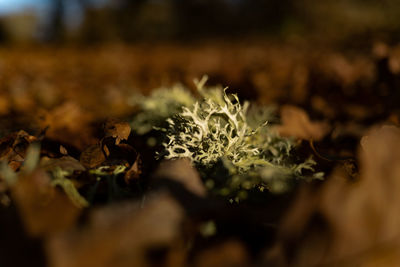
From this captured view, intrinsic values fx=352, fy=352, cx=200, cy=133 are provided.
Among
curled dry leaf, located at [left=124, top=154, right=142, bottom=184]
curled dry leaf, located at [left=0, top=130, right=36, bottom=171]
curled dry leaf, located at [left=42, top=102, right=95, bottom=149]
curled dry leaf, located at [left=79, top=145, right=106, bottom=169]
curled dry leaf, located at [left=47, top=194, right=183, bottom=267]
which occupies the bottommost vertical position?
curled dry leaf, located at [left=42, top=102, right=95, bottom=149]

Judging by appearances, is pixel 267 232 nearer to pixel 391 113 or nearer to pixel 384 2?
pixel 391 113

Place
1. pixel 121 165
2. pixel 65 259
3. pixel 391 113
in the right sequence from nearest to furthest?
pixel 65 259 < pixel 121 165 < pixel 391 113

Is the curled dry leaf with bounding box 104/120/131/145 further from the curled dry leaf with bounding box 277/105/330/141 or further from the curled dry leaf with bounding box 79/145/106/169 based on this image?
the curled dry leaf with bounding box 277/105/330/141

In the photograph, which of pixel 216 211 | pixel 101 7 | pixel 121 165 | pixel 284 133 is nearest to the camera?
pixel 216 211

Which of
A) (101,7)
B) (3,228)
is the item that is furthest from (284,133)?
(101,7)

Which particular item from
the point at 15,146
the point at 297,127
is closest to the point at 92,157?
the point at 15,146

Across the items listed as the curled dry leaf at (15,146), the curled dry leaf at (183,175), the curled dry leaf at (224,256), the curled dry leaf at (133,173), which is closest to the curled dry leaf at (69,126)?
the curled dry leaf at (15,146)

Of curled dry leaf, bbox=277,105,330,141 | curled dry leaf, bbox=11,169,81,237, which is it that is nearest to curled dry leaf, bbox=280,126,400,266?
curled dry leaf, bbox=11,169,81,237

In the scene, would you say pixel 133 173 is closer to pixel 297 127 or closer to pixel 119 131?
pixel 119 131
